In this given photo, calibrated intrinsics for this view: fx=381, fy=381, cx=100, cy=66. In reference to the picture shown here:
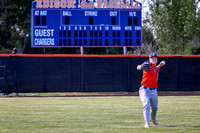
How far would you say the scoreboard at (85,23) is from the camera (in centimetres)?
2000

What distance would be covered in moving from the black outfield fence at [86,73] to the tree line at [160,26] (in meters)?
5.91

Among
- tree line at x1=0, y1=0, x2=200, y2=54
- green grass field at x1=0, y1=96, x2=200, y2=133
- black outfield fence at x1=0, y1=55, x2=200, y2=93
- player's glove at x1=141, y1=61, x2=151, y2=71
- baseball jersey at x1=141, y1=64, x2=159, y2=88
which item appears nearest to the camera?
green grass field at x1=0, y1=96, x2=200, y2=133

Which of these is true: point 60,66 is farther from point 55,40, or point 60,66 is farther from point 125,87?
point 125,87

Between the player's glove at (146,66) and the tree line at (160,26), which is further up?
the tree line at (160,26)

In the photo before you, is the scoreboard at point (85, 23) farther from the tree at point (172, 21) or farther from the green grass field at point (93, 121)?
the green grass field at point (93, 121)

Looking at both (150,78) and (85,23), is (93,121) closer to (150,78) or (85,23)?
(150,78)

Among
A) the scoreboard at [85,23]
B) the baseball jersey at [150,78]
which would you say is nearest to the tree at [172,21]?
the scoreboard at [85,23]

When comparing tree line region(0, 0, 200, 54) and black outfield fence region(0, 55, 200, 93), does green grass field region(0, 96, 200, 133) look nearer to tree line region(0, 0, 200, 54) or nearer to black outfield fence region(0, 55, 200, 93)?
black outfield fence region(0, 55, 200, 93)

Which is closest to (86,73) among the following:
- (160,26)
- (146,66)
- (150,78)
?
(150,78)

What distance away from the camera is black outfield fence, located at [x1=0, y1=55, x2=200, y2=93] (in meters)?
18.1

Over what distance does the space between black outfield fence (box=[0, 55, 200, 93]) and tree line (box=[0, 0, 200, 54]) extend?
5908mm

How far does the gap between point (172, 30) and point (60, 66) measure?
45.8ft

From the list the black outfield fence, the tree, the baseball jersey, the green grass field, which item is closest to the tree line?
the tree

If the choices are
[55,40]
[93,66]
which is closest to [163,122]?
[93,66]
